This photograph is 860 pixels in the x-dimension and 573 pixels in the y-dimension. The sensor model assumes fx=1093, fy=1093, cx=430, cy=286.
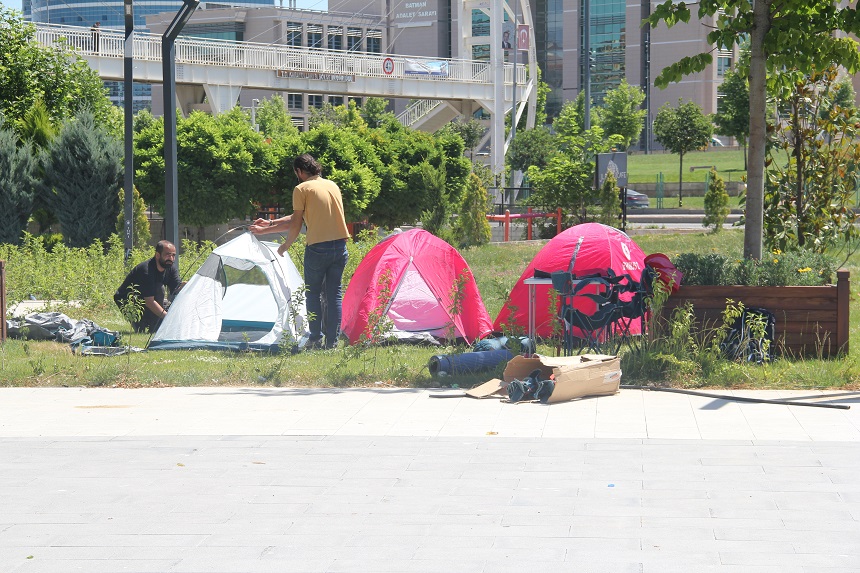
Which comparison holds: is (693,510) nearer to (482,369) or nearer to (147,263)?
(482,369)

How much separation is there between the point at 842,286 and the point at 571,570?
5.79m

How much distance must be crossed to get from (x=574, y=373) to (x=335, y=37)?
3884 inches

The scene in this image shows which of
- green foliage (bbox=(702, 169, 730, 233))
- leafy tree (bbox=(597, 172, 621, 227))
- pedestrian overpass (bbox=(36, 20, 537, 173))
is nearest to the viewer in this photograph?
leafy tree (bbox=(597, 172, 621, 227))

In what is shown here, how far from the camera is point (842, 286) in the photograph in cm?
939

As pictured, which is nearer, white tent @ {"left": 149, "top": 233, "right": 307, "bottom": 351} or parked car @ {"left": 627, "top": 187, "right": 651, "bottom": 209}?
white tent @ {"left": 149, "top": 233, "right": 307, "bottom": 351}

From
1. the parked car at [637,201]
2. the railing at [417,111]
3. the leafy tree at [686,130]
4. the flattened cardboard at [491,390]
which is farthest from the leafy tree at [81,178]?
the leafy tree at [686,130]

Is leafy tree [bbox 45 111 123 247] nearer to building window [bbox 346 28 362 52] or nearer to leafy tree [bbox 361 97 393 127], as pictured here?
leafy tree [bbox 361 97 393 127]

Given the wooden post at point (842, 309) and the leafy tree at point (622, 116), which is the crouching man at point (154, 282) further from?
the leafy tree at point (622, 116)

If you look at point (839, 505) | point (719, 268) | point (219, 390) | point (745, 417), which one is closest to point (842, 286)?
point (719, 268)

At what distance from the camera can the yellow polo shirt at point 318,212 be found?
10.6 metres

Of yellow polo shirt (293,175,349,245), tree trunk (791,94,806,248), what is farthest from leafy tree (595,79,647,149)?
yellow polo shirt (293,175,349,245)

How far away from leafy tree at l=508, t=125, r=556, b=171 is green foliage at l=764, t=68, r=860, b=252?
40.5m

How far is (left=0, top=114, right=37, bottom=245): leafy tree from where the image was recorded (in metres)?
23.9

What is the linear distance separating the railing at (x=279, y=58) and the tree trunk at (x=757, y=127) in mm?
27117
